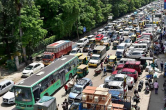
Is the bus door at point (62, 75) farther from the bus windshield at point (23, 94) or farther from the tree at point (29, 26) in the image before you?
the tree at point (29, 26)

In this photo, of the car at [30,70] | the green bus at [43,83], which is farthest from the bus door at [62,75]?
the car at [30,70]

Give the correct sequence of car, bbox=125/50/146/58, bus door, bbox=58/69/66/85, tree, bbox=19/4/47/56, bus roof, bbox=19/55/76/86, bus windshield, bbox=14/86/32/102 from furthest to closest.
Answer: car, bbox=125/50/146/58 < tree, bbox=19/4/47/56 < bus door, bbox=58/69/66/85 < bus roof, bbox=19/55/76/86 < bus windshield, bbox=14/86/32/102

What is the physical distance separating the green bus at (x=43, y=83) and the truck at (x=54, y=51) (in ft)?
21.4

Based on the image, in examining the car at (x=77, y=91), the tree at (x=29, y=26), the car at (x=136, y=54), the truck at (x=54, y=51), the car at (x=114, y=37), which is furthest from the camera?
the car at (x=114, y=37)

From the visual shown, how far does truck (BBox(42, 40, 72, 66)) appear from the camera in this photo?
1297 inches

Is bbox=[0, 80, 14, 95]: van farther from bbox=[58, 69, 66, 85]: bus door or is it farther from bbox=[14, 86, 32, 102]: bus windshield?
bbox=[58, 69, 66, 85]: bus door

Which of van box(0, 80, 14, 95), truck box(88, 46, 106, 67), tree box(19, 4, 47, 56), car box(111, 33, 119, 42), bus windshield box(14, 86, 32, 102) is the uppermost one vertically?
tree box(19, 4, 47, 56)

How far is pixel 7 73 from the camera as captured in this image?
31.5 meters

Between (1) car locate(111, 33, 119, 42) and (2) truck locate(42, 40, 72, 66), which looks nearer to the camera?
(2) truck locate(42, 40, 72, 66)

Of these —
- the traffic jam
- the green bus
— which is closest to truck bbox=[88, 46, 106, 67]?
the traffic jam

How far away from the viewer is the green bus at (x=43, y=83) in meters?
19.0

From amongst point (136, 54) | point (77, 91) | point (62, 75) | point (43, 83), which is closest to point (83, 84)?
point (77, 91)

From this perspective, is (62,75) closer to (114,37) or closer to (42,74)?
(42,74)

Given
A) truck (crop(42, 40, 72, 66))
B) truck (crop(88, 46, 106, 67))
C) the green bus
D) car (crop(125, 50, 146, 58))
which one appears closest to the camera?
the green bus
